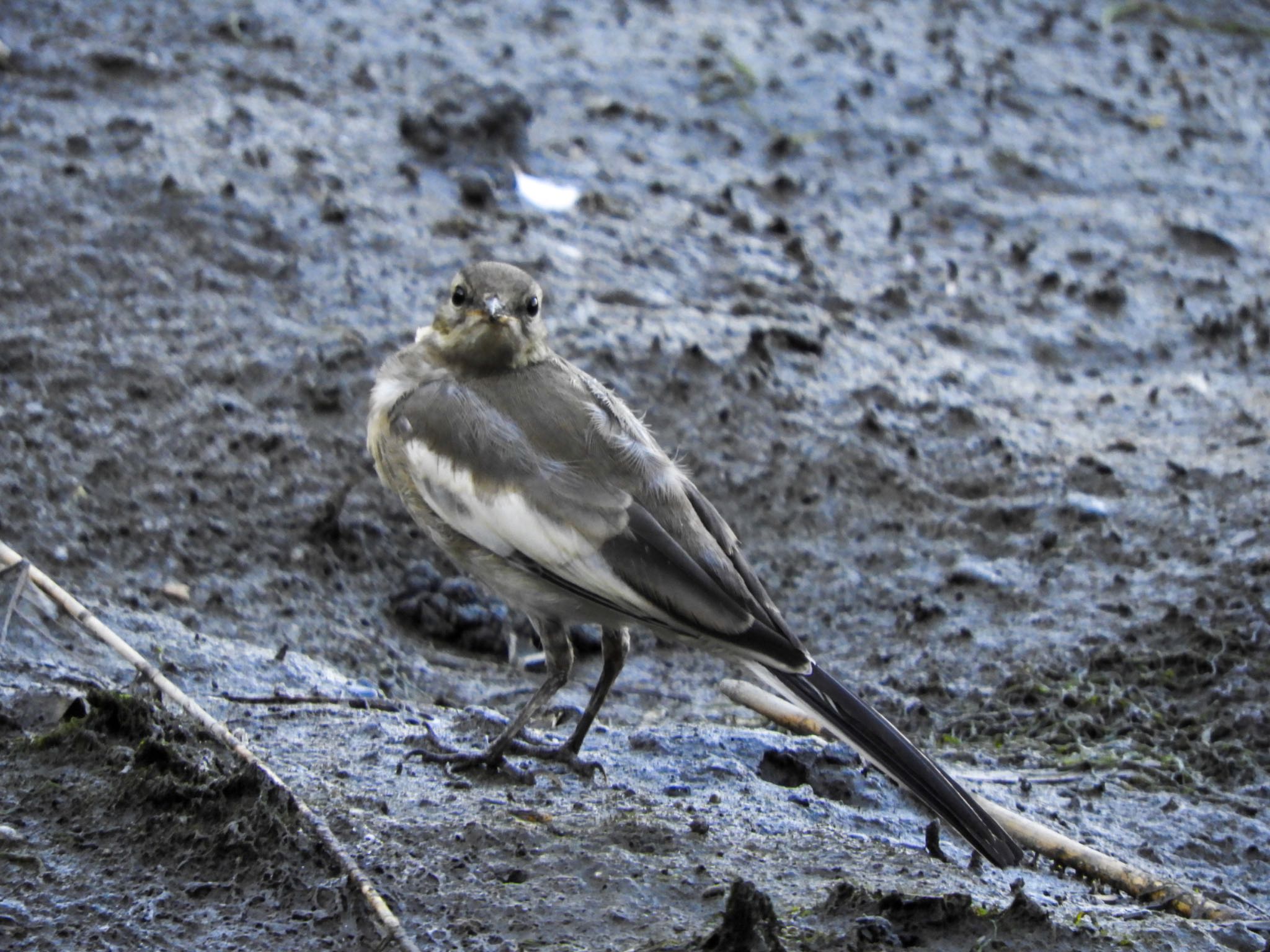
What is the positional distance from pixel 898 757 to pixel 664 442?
267cm

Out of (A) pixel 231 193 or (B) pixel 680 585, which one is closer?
(B) pixel 680 585

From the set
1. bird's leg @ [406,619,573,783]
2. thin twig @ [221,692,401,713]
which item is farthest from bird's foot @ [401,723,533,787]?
thin twig @ [221,692,401,713]

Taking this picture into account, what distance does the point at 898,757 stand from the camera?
3.82 meters

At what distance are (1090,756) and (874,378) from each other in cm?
256

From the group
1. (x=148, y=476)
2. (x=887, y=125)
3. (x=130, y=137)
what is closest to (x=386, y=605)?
(x=148, y=476)

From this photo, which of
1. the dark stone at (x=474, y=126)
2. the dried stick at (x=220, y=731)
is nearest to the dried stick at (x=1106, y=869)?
the dried stick at (x=220, y=731)

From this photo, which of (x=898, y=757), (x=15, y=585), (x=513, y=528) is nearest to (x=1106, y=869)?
(x=898, y=757)

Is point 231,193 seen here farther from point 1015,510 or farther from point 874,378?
point 1015,510

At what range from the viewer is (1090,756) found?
472 cm

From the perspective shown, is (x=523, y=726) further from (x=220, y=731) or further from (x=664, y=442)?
(x=664, y=442)

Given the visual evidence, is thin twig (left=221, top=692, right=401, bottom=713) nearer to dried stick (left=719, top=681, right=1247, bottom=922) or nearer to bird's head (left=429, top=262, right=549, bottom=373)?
bird's head (left=429, top=262, right=549, bottom=373)

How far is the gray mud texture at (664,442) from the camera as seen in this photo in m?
3.57

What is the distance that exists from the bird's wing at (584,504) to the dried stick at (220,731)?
2.78ft

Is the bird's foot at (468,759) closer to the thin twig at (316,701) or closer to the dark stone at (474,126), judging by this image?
the thin twig at (316,701)
